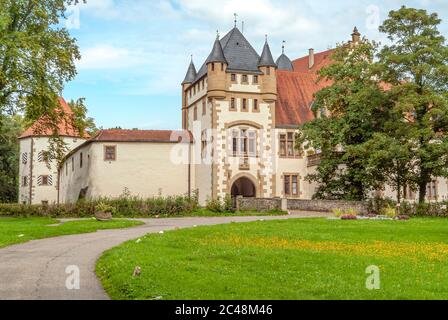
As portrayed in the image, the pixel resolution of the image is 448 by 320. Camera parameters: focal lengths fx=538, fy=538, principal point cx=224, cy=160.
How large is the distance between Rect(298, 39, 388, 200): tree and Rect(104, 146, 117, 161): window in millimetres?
15304

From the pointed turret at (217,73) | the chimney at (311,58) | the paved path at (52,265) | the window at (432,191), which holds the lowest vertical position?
the paved path at (52,265)

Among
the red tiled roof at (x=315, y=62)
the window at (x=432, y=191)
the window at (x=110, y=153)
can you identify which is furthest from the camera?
the red tiled roof at (x=315, y=62)

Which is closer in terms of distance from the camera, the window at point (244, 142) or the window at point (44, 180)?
the window at point (244, 142)

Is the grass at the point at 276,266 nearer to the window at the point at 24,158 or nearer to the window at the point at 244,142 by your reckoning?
the window at the point at 244,142

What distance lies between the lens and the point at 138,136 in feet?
149

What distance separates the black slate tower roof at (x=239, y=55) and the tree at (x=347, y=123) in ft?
25.3

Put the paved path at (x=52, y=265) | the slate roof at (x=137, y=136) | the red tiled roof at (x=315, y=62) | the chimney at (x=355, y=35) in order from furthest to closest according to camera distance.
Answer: the red tiled roof at (x=315, y=62)
the chimney at (x=355, y=35)
the slate roof at (x=137, y=136)
the paved path at (x=52, y=265)

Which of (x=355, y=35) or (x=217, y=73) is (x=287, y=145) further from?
(x=355, y=35)

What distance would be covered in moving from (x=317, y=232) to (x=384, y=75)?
807 inches

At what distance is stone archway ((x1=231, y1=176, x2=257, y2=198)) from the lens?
48.4 m

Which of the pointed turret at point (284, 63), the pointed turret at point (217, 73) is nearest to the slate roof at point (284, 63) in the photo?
the pointed turret at point (284, 63)

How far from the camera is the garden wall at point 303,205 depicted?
1503 inches

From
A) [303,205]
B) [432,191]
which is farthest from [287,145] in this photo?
A: [432,191]

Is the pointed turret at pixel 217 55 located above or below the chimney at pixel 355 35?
below
